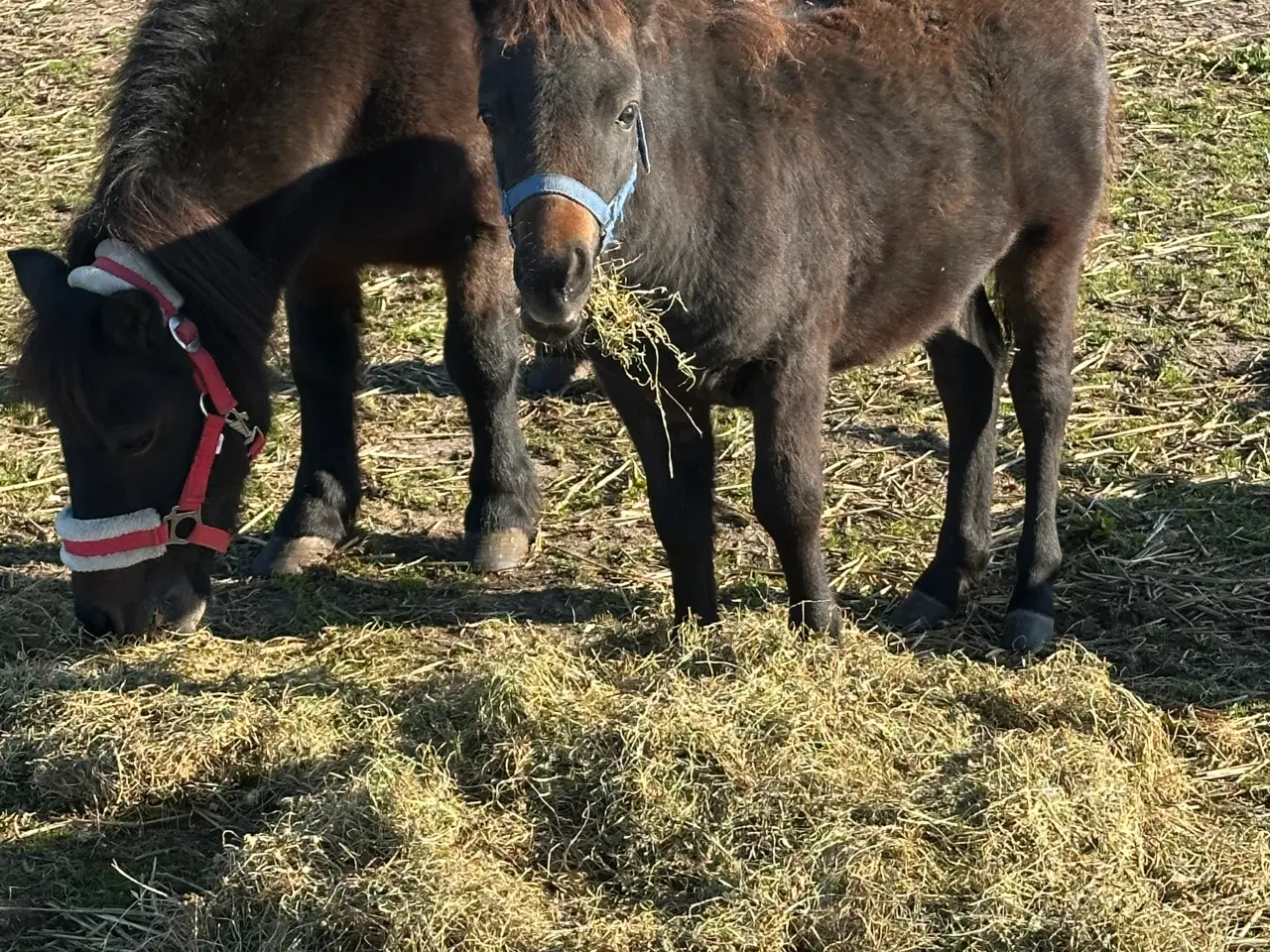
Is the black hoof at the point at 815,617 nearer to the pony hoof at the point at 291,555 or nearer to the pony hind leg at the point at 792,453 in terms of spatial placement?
the pony hind leg at the point at 792,453

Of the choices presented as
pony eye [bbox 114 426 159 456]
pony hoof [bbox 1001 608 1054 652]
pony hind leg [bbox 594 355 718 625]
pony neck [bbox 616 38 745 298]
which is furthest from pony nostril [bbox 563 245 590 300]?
pony hoof [bbox 1001 608 1054 652]

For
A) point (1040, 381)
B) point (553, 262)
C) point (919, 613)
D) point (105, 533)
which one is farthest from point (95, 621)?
point (1040, 381)

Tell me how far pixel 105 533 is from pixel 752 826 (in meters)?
1.96

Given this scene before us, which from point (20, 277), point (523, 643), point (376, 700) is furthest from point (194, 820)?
point (20, 277)

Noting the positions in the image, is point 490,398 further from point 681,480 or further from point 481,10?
point 481,10

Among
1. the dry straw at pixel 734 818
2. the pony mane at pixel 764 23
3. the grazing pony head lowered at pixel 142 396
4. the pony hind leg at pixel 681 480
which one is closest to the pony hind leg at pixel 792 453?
the pony hind leg at pixel 681 480

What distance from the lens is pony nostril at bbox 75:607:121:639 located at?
164 inches

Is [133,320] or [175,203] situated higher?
[175,203]

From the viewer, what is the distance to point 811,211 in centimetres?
396

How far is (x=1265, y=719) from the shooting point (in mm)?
3961

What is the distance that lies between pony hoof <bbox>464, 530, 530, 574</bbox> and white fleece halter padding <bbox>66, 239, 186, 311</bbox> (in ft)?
4.69

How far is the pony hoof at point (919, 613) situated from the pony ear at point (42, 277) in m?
2.56

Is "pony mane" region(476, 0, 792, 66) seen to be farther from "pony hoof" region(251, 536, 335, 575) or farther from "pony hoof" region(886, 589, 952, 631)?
"pony hoof" region(251, 536, 335, 575)

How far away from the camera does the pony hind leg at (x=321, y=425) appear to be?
16.8 ft
